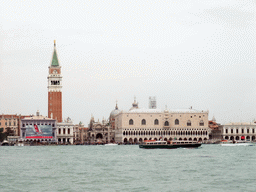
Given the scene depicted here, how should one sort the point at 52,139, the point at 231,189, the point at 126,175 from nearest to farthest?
the point at 231,189 < the point at 126,175 < the point at 52,139

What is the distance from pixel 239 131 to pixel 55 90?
1991 inches

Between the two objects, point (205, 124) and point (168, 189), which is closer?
point (168, 189)

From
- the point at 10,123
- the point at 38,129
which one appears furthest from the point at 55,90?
the point at 10,123

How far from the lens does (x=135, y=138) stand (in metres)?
149

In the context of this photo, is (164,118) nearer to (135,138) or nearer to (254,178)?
(135,138)

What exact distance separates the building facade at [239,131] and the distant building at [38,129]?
46837 millimetres

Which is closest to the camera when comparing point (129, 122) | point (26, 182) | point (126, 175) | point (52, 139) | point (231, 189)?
point (231, 189)

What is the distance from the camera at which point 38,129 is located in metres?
136

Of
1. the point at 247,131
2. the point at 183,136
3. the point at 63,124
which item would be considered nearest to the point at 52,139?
the point at 63,124

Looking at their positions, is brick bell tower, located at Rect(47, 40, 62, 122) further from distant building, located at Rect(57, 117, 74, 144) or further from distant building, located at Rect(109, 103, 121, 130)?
distant building, located at Rect(109, 103, 121, 130)

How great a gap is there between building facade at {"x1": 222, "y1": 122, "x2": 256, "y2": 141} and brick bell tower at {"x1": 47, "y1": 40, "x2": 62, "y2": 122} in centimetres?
4489

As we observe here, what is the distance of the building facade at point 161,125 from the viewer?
14800cm

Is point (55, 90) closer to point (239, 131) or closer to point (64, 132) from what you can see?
point (64, 132)

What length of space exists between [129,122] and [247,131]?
32.7 metres
